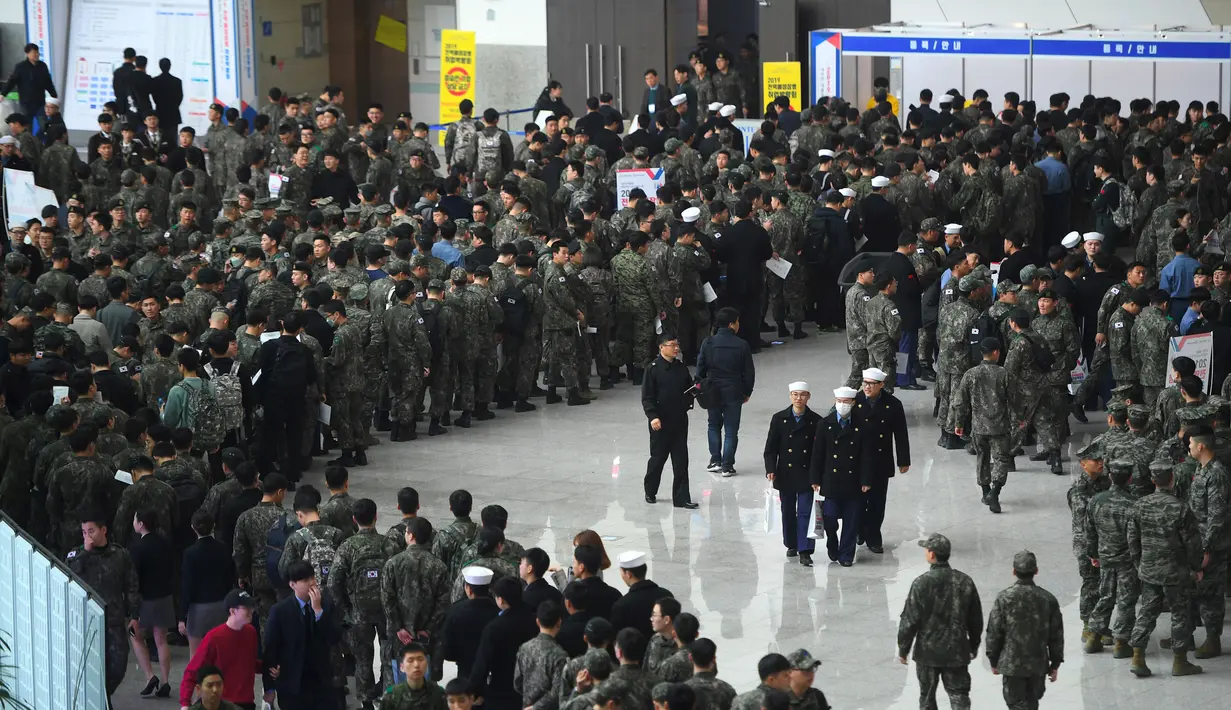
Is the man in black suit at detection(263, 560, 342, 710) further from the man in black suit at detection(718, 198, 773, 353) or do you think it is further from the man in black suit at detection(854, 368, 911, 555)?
the man in black suit at detection(718, 198, 773, 353)

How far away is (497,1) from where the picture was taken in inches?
1219

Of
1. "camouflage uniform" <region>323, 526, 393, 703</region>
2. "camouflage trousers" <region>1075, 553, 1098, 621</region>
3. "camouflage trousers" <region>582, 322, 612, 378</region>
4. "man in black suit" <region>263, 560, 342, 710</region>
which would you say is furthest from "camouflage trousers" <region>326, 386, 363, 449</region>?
"camouflage trousers" <region>1075, 553, 1098, 621</region>

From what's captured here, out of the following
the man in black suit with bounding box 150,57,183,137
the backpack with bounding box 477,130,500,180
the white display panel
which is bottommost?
the backpack with bounding box 477,130,500,180

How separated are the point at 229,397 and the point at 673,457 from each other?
3.65 metres

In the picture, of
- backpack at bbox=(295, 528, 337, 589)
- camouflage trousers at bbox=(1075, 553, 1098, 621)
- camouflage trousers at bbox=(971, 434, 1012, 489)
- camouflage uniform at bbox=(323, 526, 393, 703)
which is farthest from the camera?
camouflage trousers at bbox=(971, 434, 1012, 489)

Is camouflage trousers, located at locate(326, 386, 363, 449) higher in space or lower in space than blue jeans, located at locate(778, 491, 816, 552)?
higher

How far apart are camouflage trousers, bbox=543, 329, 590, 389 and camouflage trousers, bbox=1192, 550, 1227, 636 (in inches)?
303

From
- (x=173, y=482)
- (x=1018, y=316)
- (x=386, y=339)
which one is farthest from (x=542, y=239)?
(x=173, y=482)

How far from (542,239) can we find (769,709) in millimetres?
11258

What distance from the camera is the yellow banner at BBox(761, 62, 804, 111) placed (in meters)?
27.4

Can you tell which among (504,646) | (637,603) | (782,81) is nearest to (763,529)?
(637,603)

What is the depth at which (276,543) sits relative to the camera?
11.6 meters

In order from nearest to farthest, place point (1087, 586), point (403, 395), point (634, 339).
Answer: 1. point (1087, 586)
2. point (403, 395)
3. point (634, 339)

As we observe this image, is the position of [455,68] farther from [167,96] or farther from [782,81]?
[782,81]
